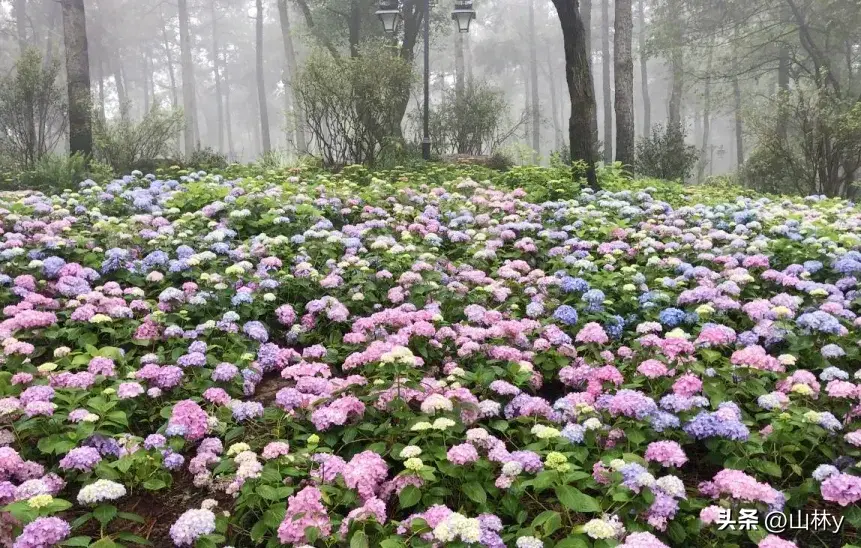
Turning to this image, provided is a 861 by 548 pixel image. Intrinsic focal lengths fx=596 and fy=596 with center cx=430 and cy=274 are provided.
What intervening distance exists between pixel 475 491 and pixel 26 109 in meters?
13.0

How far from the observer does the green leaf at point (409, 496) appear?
263 cm

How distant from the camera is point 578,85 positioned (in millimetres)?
9344

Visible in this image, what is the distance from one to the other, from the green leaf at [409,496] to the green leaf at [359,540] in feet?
0.80

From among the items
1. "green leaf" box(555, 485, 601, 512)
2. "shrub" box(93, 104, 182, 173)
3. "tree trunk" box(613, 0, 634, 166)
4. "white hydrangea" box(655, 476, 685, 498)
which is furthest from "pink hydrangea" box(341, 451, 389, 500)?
"tree trunk" box(613, 0, 634, 166)

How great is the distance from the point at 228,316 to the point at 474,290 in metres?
1.97

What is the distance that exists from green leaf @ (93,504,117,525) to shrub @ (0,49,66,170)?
37.0 feet

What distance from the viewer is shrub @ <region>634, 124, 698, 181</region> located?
1497 centimetres

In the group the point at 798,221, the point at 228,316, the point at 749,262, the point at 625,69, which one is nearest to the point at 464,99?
the point at 625,69

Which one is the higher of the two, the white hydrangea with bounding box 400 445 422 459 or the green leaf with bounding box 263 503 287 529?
the white hydrangea with bounding box 400 445 422 459

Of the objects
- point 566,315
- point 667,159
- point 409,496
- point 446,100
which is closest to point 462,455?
point 409,496

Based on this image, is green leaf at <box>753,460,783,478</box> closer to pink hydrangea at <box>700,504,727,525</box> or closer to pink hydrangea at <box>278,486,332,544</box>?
pink hydrangea at <box>700,504,727,525</box>

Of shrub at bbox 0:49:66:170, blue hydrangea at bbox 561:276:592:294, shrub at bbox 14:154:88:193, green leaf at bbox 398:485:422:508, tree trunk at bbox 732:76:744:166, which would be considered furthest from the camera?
tree trunk at bbox 732:76:744:166

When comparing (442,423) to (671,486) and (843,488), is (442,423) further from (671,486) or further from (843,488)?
(843,488)

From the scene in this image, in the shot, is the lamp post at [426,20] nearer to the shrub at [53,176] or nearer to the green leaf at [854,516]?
the shrub at [53,176]
